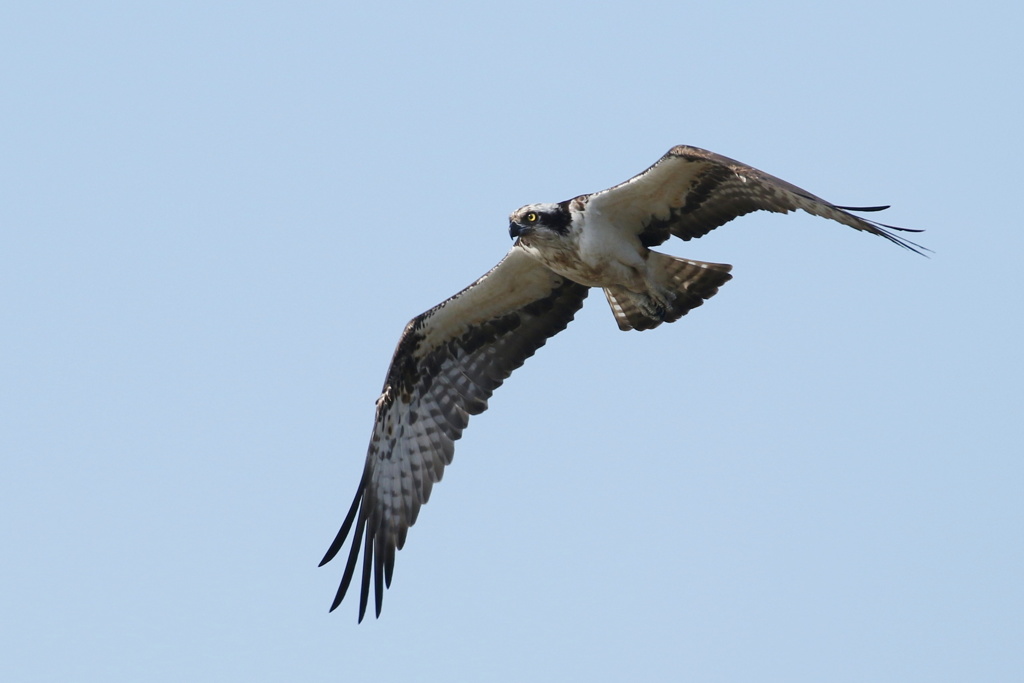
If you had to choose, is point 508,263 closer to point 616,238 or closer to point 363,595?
point 616,238

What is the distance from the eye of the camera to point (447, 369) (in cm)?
1437

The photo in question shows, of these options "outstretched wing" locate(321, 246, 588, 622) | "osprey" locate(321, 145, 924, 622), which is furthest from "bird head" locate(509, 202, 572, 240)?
"outstretched wing" locate(321, 246, 588, 622)

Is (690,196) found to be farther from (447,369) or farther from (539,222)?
(447,369)

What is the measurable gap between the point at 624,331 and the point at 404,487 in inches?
105

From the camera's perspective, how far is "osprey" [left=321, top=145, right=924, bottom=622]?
41.8 feet

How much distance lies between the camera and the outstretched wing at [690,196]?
1194cm

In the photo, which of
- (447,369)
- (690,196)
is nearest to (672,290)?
(690,196)

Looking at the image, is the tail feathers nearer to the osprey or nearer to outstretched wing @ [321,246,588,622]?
the osprey

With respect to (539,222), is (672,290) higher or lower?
lower

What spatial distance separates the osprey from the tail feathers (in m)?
0.01

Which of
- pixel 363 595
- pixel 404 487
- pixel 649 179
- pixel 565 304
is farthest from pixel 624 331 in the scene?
pixel 363 595

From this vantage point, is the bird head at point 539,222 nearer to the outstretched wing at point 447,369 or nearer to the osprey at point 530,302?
the osprey at point 530,302

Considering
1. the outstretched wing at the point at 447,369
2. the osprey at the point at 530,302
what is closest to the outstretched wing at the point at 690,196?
the osprey at the point at 530,302

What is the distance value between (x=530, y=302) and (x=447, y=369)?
1093 mm
